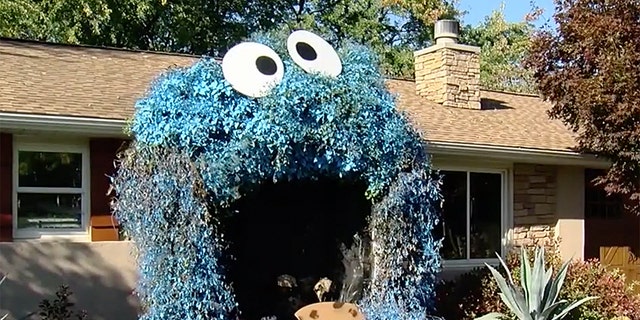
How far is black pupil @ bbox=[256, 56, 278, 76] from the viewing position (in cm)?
802

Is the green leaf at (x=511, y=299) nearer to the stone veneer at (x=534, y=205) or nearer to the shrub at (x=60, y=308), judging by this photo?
the stone veneer at (x=534, y=205)

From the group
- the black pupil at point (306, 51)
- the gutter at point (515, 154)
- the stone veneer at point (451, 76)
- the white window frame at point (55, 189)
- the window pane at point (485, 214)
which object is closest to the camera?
the black pupil at point (306, 51)

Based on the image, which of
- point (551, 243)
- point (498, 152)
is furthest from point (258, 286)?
point (551, 243)

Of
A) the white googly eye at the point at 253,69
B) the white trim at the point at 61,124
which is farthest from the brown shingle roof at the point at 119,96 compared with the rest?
the white googly eye at the point at 253,69

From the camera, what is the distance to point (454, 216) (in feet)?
39.9

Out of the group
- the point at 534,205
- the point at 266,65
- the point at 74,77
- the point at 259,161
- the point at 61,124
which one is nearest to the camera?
the point at 259,161

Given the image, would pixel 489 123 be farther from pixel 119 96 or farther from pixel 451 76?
pixel 119 96

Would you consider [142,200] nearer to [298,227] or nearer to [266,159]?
[266,159]

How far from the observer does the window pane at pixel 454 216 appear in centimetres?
1202

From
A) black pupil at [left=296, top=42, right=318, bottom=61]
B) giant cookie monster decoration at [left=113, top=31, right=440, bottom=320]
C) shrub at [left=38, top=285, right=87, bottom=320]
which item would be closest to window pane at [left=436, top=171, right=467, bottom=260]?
giant cookie monster decoration at [left=113, top=31, right=440, bottom=320]

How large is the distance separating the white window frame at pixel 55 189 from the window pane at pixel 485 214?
5901mm

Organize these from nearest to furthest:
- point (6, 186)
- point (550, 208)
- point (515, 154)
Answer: point (6, 186) → point (515, 154) → point (550, 208)

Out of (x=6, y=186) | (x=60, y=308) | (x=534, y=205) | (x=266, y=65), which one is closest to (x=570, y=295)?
(x=534, y=205)

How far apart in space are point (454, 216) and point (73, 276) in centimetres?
584
